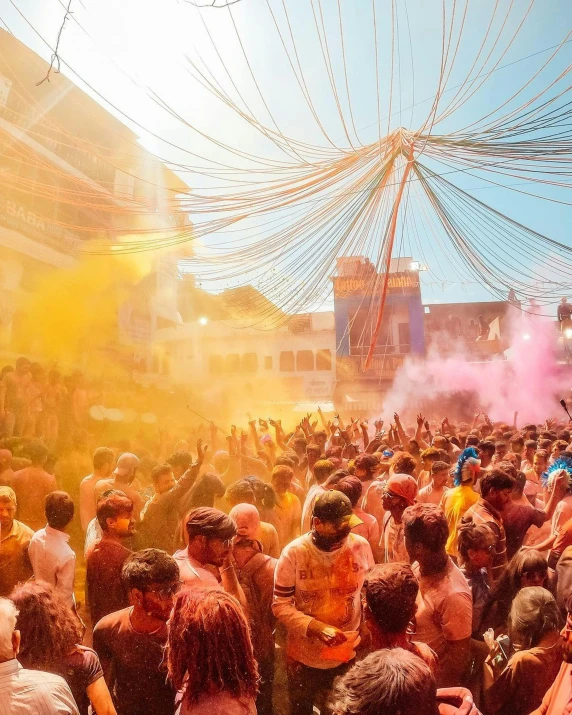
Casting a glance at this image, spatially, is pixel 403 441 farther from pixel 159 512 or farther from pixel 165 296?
pixel 165 296

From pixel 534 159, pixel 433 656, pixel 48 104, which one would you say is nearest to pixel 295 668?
pixel 433 656

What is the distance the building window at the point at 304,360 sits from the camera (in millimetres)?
26062

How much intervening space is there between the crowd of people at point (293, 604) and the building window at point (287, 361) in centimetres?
2166

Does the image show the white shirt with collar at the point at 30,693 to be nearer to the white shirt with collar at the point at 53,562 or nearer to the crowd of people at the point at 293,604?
the crowd of people at the point at 293,604

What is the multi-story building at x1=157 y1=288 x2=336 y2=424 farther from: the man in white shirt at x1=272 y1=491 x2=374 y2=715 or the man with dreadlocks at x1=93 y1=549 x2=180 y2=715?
the man with dreadlocks at x1=93 y1=549 x2=180 y2=715

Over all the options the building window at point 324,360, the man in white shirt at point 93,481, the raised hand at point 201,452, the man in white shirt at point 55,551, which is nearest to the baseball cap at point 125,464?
the man in white shirt at point 93,481

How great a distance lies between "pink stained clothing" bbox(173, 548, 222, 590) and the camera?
95.4 inches

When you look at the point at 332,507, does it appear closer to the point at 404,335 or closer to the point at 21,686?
the point at 21,686

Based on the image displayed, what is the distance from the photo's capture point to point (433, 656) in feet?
6.43

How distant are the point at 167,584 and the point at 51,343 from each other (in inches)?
631

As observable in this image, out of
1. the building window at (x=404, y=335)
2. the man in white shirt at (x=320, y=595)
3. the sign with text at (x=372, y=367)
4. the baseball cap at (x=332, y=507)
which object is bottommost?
the man in white shirt at (x=320, y=595)

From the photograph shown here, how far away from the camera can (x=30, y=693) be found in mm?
1696

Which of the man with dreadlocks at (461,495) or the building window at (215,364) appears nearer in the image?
the man with dreadlocks at (461,495)

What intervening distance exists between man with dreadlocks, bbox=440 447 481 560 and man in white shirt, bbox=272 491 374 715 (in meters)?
1.46
